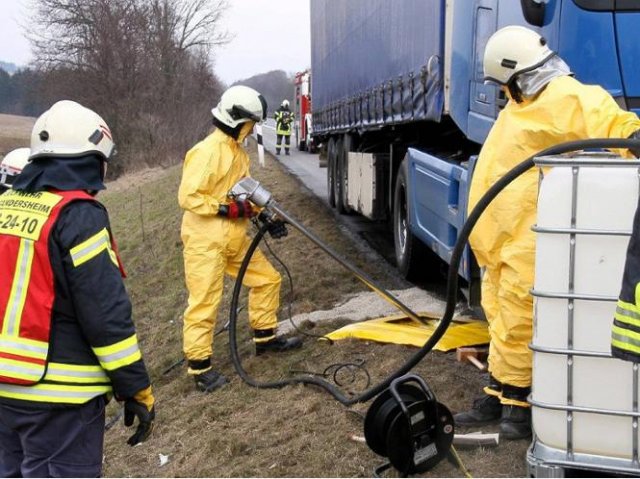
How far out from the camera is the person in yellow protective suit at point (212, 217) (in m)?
5.34

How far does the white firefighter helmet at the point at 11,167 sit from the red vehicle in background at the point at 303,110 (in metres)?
21.5

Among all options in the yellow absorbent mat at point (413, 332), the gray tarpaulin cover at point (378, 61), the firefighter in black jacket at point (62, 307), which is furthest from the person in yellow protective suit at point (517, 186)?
the gray tarpaulin cover at point (378, 61)

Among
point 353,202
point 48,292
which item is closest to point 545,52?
point 48,292

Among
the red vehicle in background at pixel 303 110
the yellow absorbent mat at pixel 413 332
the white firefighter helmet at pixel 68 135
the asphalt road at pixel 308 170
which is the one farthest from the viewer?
the red vehicle in background at pixel 303 110

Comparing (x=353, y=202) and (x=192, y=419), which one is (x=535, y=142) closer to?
(x=192, y=419)

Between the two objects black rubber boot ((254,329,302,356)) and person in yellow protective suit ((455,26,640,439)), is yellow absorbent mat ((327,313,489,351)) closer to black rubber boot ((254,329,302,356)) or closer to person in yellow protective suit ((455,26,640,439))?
black rubber boot ((254,329,302,356))

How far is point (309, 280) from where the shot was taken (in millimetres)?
8047

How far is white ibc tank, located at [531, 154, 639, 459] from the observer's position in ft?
9.05

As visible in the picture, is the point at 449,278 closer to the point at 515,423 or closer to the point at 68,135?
the point at 515,423

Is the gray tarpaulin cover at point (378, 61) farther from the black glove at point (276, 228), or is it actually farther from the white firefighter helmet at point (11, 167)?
the white firefighter helmet at point (11, 167)

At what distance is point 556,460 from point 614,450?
0.21m

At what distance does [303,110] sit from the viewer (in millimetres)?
26984

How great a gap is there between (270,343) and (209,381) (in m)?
0.61

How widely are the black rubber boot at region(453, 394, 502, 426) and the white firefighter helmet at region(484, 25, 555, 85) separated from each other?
1575 millimetres
